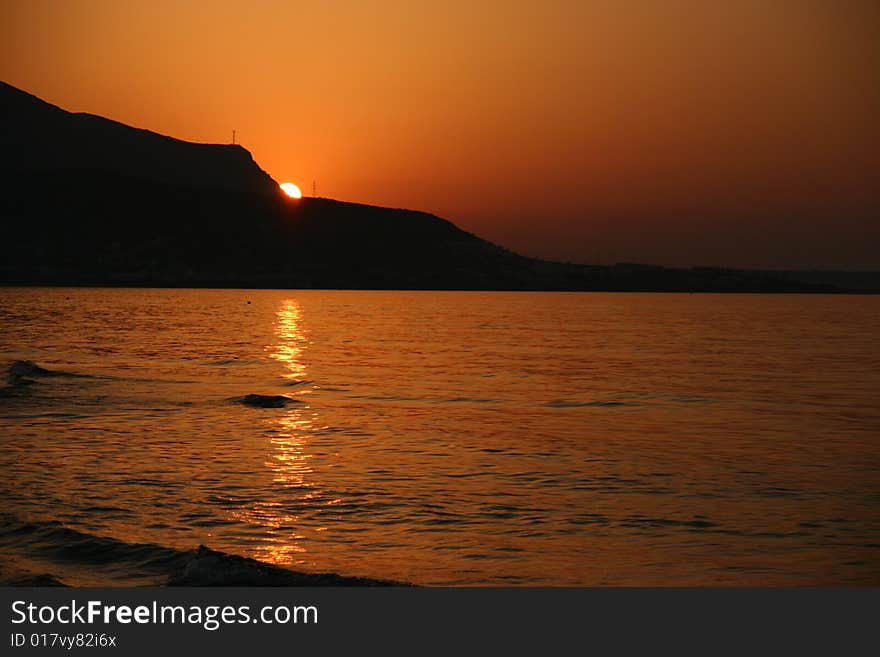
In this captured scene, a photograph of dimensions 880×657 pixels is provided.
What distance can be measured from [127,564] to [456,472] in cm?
883

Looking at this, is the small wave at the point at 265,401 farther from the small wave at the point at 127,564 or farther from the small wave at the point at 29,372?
the small wave at the point at 127,564

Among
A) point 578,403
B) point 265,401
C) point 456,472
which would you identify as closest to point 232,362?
point 265,401

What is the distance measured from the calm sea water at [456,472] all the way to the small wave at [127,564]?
0.23ft

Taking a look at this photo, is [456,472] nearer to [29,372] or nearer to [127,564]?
[127,564]

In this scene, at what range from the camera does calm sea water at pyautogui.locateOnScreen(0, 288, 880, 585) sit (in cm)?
1450

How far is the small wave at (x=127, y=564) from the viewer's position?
1271 cm

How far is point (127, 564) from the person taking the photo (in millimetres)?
13727

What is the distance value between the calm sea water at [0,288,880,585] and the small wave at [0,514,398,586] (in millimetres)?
70

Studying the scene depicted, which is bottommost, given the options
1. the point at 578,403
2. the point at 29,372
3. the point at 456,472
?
the point at 29,372

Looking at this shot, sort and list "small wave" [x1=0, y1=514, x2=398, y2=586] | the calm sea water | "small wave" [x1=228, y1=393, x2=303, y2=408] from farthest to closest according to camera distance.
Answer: "small wave" [x1=228, y1=393, x2=303, y2=408], the calm sea water, "small wave" [x1=0, y1=514, x2=398, y2=586]

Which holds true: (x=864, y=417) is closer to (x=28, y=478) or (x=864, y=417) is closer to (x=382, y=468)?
(x=382, y=468)

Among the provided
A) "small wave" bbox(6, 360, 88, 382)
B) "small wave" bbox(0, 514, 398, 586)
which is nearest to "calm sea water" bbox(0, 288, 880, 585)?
"small wave" bbox(0, 514, 398, 586)

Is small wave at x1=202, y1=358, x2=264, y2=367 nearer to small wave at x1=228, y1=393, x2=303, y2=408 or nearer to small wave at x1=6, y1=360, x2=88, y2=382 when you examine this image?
small wave at x1=6, y1=360, x2=88, y2=382

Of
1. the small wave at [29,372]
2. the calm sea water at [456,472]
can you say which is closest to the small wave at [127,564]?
the calm sea water at [456,472]
